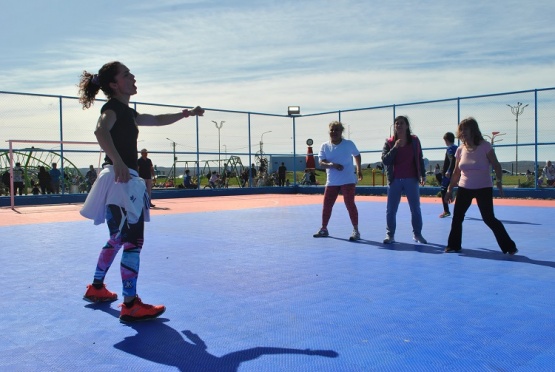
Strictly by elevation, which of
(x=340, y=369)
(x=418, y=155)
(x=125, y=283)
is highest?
(x=418, y=155)

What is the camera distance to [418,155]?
7270mm

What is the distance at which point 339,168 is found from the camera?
7.79 meters

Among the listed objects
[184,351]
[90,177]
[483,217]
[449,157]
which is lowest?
[184,351]

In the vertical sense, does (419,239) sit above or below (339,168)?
below

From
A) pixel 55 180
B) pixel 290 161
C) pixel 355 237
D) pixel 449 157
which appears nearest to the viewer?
pixel 355 237

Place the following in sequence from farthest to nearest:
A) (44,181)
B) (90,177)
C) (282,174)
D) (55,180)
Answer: (282,174)
(44,181)
(90,177)
(55,180)

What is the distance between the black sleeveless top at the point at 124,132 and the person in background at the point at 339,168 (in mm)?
4158

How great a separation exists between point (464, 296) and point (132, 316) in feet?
8.15

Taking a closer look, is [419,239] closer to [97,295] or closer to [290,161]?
[97,295]

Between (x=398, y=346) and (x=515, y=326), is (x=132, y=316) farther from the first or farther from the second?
(x=515, y=326)

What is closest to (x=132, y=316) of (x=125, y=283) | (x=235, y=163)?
(x=125, y=283)

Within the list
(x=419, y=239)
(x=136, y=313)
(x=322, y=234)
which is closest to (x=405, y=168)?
(x=419, y=239)

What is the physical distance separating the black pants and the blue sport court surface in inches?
7.6

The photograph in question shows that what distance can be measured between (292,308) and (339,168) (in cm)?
411
